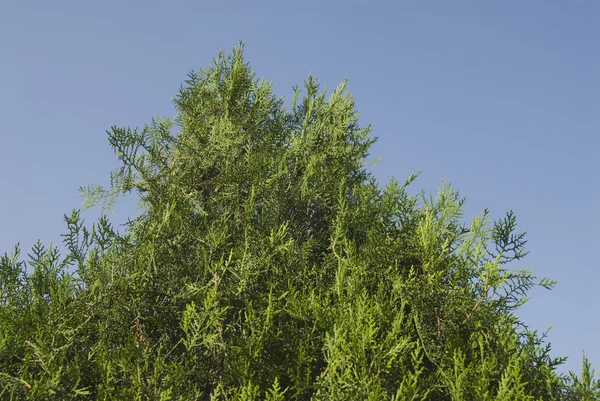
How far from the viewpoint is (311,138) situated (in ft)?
38.7

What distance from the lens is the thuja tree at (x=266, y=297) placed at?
7.43 m

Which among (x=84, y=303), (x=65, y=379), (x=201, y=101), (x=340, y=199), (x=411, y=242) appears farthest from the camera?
(x=201, y=101)

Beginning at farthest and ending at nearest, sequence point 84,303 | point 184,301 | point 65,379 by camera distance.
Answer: point 184,301 < point 84,303 < point 65,379

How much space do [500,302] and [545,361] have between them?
1105mm

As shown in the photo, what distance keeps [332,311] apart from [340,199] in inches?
108

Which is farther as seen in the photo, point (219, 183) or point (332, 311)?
point (219, 183)

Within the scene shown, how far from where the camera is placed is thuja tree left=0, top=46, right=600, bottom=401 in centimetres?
743

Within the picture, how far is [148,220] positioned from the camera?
10102mm

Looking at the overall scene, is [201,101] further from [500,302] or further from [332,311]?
[500,302]

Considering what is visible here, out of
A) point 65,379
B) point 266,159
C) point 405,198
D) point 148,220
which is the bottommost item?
point 65,379

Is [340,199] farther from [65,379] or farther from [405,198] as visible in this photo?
[65,379]

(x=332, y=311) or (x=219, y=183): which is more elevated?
(x=219, y=183)

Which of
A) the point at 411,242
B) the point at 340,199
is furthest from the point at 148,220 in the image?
the point at 411,242

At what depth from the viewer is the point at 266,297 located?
9.12 meters
